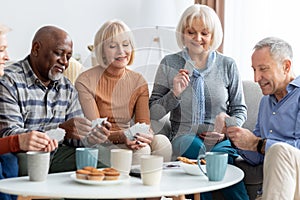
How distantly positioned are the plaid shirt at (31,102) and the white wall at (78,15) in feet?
5.54

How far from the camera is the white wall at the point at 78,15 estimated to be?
13.0 ft

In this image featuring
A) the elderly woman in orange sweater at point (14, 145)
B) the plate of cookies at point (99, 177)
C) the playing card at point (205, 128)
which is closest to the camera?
the plate of cookies at point (99, 177)

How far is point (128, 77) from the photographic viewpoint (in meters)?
2.01

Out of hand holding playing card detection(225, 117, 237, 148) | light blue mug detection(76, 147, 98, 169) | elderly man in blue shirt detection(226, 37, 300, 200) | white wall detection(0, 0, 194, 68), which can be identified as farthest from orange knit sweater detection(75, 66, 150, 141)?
white wall detection(0, 0, 194, 68)

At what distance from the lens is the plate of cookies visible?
1686mm

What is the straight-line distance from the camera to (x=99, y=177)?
169cm

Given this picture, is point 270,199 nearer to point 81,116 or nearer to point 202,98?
point 202,98

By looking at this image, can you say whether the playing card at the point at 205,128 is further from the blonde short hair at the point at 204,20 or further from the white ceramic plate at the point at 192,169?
the white ceramic plate at the point at 192,169

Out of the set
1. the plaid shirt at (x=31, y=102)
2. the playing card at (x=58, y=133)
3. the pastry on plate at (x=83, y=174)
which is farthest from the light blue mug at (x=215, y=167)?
the plaid shirt at (x=31, y=102)

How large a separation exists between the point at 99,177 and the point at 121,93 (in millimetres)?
431

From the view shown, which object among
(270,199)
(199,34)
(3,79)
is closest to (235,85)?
(199,34)

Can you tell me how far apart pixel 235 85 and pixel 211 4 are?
132 centimetres

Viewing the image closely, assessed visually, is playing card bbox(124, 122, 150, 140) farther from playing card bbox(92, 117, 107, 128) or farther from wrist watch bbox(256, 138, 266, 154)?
wrist watch bbox(256, 138, 266, 154)

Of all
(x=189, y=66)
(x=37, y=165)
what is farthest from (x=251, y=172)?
(x=37, y=165)
